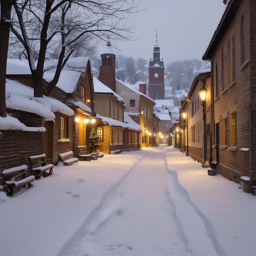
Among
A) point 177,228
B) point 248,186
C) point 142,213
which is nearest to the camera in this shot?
point 177,228

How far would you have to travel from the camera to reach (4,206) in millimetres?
6328

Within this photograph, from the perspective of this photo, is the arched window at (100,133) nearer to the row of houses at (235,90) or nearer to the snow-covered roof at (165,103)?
the row of houses at (235,90)

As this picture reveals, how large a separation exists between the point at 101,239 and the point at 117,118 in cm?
2816

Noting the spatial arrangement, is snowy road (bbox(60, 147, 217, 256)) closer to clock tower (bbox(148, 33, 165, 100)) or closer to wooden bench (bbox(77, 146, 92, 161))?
wooden bench (bbox(77, 146, 92, 161))

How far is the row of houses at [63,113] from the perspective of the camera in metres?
9.21

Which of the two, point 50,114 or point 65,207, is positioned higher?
point 50,114

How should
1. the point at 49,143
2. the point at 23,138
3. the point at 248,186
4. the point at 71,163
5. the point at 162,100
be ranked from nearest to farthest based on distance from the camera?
the point at 248,186 → the point at 23,138 → the point at 49,143 → the point at 71,163 → the point at 162,100

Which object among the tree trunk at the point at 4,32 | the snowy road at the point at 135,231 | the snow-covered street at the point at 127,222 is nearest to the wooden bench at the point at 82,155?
the snow-covered street at the point at 127,222

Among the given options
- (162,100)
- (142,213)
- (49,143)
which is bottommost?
(142,213)

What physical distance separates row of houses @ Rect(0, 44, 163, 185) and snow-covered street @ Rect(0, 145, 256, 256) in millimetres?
1843

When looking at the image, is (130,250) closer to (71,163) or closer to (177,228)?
(177,228)

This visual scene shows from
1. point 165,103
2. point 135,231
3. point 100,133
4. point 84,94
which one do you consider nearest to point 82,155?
point 84,94

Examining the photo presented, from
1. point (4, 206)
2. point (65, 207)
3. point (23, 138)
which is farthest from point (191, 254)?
point (23, 138)

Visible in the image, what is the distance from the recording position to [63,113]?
50.8ft
